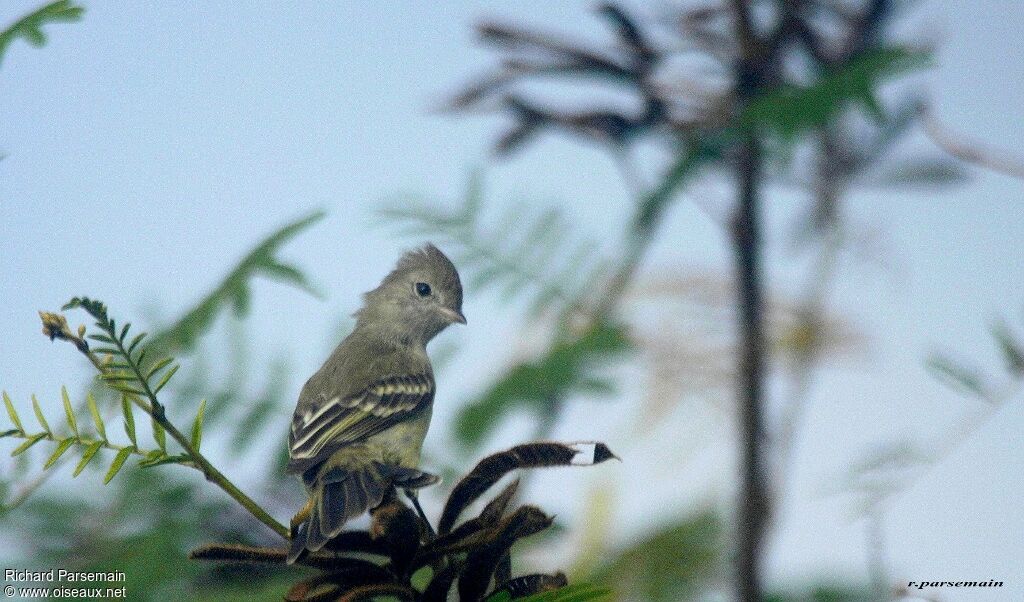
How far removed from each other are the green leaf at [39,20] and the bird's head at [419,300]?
2076 millimetres

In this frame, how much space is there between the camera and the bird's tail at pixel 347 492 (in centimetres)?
126

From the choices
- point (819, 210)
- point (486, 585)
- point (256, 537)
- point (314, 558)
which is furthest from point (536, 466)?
point (819, 210)

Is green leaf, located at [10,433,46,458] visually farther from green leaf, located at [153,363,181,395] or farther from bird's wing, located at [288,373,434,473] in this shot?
bird's wing, located at [288,373,434,473]

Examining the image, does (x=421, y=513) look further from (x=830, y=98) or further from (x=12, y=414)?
(x=830, y=98)

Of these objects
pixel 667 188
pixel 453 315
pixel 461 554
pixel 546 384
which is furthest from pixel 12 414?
pixel 453 315

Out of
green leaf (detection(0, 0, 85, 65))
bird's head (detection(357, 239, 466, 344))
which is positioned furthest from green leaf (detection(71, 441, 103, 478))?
bird's head (detection(357, 239, 466, 344))

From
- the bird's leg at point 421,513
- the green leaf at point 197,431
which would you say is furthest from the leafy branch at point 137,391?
the bird's leg at point 421,513

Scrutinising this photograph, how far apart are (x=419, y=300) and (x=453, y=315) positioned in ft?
0.56

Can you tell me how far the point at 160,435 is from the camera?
37.9 inches

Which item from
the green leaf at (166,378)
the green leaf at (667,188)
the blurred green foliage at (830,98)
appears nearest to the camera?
the green leaf at (166,378)

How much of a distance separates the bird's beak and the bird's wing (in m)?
0.55

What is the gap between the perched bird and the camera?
162cm

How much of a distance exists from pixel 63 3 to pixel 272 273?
0.55 metres

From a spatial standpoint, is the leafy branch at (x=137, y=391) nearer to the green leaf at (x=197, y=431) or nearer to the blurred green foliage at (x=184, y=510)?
the green leaf at (x=197, y=431)
